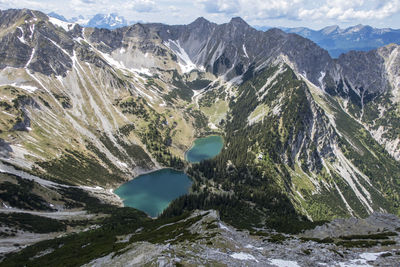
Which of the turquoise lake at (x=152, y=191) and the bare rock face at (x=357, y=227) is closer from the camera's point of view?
the bare rock face at (x=357, y=227)

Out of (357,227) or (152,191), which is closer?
(357,227)

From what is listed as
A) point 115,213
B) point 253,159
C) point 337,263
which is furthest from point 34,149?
point 337,263

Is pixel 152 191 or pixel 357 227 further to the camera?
pixel 152 191

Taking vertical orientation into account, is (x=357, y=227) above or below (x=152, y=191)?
above

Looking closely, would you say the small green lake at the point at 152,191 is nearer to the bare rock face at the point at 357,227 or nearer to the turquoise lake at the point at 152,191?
the turquoise lake at the point at 152,191

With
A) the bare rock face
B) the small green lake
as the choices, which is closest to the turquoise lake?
the small green lake

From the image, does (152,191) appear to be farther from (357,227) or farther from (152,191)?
(357,227)

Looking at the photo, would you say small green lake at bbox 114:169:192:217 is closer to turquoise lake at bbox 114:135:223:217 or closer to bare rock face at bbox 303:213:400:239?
turquoise lake at bbox 114:135:223:217

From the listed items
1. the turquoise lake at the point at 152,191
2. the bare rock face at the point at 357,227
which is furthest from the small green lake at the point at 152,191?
the bare rock face at the point at 357,227

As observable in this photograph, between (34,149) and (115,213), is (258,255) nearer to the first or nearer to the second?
(115,213)

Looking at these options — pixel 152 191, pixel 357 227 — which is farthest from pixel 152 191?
pixel 357 227
